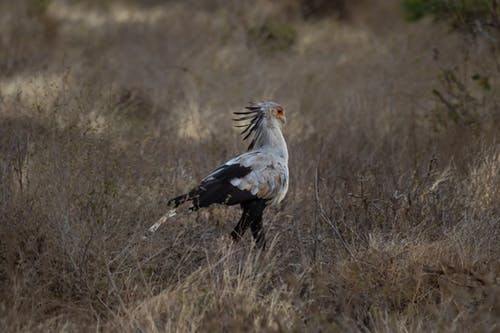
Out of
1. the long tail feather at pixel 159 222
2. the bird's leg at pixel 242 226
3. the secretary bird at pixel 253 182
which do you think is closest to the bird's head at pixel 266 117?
the secretary bird at pixel 253 182

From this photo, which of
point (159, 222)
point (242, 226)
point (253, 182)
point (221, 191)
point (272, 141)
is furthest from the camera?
point (272, 141)

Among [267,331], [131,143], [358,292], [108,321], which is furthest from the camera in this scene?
[131,143]

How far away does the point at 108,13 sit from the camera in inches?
622

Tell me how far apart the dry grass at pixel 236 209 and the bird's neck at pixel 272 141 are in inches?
21.8

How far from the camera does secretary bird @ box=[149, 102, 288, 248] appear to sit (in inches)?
197

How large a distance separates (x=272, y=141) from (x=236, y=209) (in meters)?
0.88

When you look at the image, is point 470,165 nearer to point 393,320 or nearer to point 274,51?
point 393,320

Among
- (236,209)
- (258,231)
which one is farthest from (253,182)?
(236,209)

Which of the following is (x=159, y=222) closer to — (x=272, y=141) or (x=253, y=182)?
(x=253, y=182)

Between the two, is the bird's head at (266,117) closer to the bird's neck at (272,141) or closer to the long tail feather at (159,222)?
the bird's neck at (272,141)

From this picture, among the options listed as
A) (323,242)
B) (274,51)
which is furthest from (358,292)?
(274,51)

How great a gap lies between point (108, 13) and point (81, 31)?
244 centimetres

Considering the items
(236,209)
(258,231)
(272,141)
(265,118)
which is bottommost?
(236,209)

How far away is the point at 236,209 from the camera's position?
6141mm
